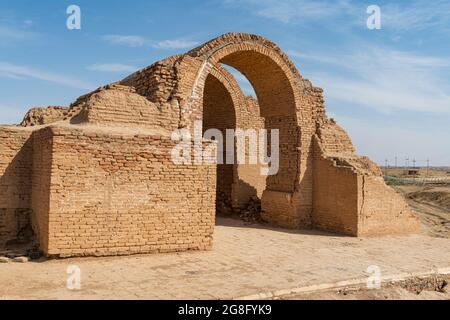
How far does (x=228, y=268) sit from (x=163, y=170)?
222cm

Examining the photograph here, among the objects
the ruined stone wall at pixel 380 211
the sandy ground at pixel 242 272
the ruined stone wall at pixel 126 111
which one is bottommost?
the sandy ground at pixel 242 272

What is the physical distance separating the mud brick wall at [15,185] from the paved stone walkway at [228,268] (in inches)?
61.9

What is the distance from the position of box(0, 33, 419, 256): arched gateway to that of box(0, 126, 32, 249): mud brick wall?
18mm

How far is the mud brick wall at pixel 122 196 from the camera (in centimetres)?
669

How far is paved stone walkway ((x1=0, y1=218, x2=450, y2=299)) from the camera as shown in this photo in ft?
17.1

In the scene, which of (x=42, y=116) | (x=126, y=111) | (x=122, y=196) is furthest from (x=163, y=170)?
(x=42, y=116)

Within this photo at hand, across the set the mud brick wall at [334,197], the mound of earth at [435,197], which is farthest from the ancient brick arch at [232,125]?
the mound of earth at [435,197]

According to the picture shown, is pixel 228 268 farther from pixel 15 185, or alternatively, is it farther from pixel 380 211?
pixel 380 211

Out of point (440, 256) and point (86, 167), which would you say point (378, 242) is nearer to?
point (440, 256)

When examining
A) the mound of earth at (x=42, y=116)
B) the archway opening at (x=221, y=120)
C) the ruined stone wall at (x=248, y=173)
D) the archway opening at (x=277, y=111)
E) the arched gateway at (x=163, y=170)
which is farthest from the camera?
the archway opening at (x=221, y=120)

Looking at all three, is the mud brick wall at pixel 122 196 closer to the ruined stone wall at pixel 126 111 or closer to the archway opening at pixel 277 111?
the ruined stone wall at pixel 126 111

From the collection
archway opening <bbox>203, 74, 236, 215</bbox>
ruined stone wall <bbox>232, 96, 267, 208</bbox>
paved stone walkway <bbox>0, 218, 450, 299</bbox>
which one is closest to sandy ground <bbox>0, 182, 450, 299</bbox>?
paved stone walkway <bbox>0, 218, 450, 299</bbox>

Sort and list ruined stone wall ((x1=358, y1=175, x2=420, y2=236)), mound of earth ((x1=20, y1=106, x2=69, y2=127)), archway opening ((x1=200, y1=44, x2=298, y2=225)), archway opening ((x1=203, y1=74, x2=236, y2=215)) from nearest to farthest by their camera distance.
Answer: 1. mound of earth ((x1=20, y1=106, x2=69, y2=127))
2. ruined stone wall ((x1=358, y1=175, x2=420, y2=236))
3. archway opening ((x1=200, y1=44, x2=298, y2=225))
4. archway opening ((x1=203, y1=74, x2=236, y2=215))

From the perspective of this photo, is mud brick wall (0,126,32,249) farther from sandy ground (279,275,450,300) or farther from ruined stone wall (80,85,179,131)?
sandy ground (279,275,450,300)
